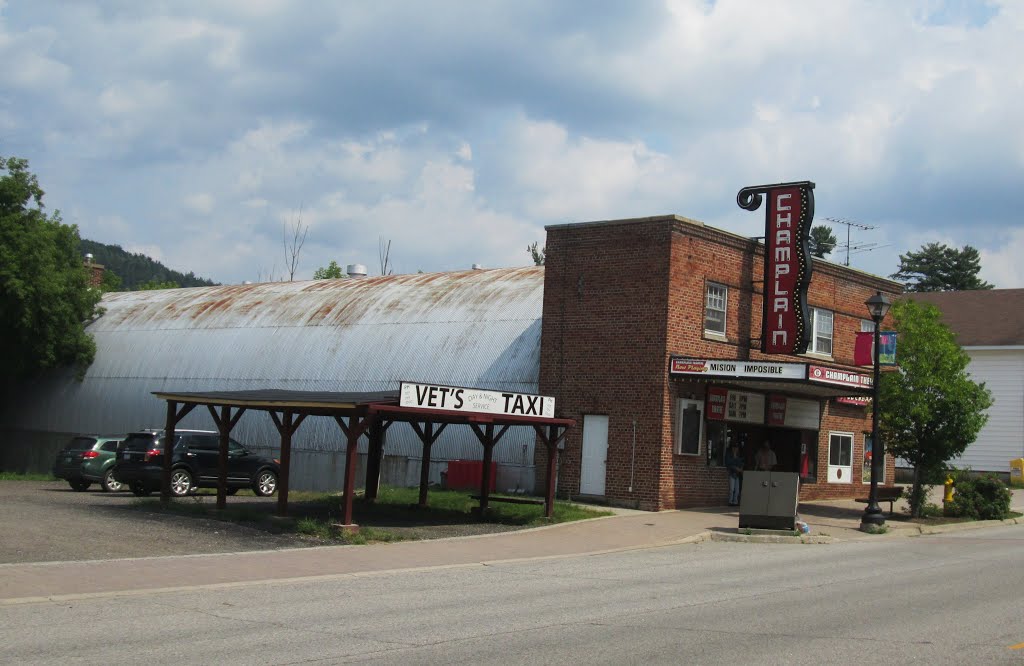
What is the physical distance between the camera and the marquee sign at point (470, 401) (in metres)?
19.3

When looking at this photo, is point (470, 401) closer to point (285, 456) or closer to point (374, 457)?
point (285, 456)

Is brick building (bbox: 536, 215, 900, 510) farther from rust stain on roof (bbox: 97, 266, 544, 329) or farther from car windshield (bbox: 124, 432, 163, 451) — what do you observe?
car windshield (bbox: 124, 432, 163, 451)

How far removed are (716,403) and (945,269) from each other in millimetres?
69400

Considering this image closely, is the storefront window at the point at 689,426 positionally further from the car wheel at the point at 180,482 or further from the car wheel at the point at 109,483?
the car wheel at the point at 109,483

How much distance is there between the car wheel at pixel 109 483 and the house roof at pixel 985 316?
33399 millimetres

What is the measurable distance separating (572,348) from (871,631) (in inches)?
702

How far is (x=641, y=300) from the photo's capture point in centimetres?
2744

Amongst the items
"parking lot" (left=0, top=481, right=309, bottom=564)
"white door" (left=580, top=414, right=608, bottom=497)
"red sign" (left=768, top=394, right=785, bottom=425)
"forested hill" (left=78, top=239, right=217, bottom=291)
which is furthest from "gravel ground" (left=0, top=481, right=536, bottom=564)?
"forested hill" (left=78, top=239, right=217, bottom=291)

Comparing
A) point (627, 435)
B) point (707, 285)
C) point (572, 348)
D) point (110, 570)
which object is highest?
point (707, 285)

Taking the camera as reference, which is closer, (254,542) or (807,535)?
(254,542)

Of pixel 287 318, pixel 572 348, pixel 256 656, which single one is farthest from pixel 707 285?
pixel 256 656

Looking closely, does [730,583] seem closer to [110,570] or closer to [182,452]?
[110,570]

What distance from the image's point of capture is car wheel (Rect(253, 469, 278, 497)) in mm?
29297

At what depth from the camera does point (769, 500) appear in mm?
22844
